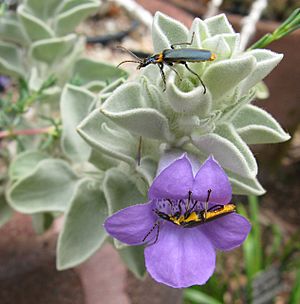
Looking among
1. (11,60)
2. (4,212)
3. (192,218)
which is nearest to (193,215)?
(192,218)

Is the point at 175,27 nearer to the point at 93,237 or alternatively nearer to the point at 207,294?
the point at 93,237

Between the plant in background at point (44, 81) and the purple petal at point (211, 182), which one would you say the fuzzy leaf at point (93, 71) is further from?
the purple petal at point (211, 182)

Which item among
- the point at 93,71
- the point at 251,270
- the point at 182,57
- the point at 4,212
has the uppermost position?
the point at 182,57

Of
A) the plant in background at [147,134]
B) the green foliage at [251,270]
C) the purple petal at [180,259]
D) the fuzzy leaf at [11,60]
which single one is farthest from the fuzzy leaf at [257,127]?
the green foliage at [251,270]

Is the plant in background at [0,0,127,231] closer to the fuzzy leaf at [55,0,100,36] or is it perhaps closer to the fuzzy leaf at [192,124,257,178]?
the fuzzy leaf at [55,0,100,36]

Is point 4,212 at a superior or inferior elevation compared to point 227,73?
inferior

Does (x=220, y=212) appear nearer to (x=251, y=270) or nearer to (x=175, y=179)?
(x=175, y=179)
